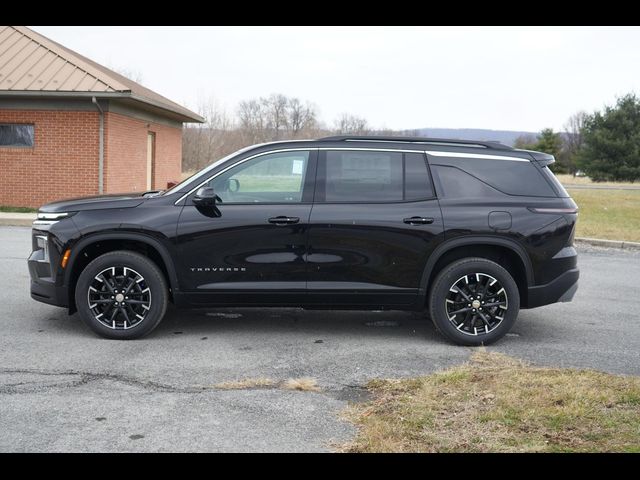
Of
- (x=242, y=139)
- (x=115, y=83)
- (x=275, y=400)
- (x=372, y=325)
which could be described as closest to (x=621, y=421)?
(x=275, y=400)

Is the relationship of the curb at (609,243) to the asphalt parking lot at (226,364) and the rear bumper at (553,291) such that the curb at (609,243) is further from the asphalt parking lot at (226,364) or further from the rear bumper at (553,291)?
the rear bumper at (553,291)

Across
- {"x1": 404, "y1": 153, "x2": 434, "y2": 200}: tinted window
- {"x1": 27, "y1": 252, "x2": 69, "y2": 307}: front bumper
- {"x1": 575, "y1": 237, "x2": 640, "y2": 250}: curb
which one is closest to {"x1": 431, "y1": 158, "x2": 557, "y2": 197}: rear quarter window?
{"x1": 404, "y1": 153, "x2": 434, "y2": 200}: tinted window

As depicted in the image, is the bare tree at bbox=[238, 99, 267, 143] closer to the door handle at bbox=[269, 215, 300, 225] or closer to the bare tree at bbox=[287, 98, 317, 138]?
the bare tree at bbox=[287, 98, 317, 138]

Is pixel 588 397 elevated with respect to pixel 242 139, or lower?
lower

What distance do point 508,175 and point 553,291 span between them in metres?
1.12

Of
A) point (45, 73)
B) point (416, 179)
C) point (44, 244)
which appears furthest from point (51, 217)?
point (45, 73)

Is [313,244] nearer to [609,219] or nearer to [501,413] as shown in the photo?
[501,413]

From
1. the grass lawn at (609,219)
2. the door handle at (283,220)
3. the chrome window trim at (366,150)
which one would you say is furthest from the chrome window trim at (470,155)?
the grass lawn at (609,219)

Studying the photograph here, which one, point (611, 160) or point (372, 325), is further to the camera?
point (611, 160)

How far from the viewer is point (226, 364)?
561cm

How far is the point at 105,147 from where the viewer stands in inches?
724

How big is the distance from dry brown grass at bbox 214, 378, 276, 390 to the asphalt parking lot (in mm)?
75
